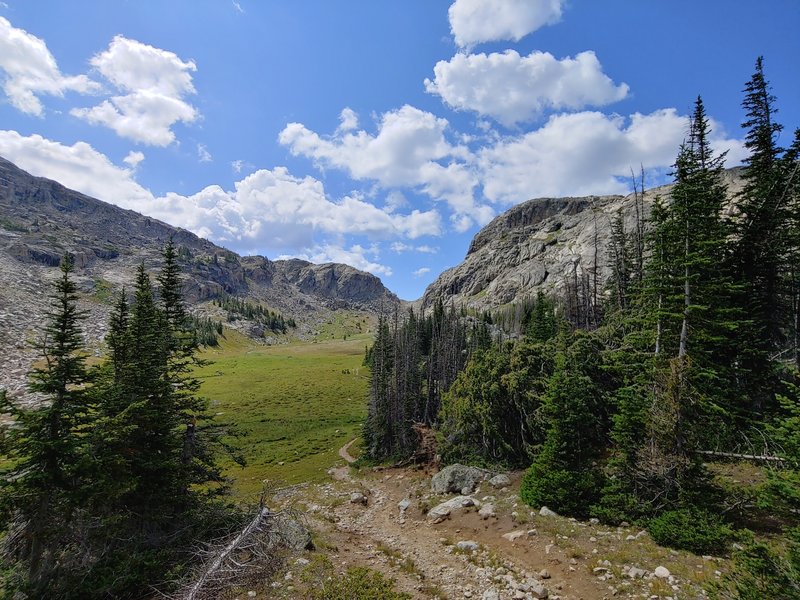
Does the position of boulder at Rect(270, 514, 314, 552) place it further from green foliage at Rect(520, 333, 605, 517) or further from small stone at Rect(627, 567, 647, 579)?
small stone at Rect(627, 567, 647, 579)

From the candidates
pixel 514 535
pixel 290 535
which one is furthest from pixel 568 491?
pixel 290 535

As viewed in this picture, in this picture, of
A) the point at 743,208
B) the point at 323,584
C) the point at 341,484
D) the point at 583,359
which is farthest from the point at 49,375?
the point at 743,208

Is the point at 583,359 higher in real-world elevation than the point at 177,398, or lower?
higher

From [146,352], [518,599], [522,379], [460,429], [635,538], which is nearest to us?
[518,599]

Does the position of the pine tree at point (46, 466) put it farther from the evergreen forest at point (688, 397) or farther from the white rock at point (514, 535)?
the evergreen forest at point (688, 397)

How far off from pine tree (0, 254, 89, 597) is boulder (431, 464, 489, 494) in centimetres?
2093

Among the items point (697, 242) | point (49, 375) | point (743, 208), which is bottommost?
point (49, 375)

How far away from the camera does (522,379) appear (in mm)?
27875

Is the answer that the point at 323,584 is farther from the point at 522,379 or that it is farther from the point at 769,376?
the point at 769,376

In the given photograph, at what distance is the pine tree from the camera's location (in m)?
12.8

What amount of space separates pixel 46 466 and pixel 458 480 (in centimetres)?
2275

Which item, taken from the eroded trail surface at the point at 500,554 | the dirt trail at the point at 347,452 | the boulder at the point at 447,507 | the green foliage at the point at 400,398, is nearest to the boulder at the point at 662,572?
the eroded trail surface at the point at 500,554

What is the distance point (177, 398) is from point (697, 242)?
27.8 meters

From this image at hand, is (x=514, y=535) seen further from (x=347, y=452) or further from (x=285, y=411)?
(x=285, y=411)
